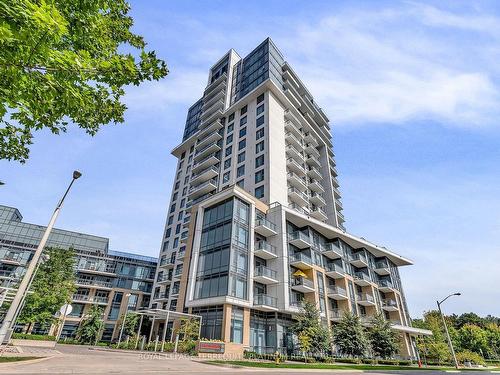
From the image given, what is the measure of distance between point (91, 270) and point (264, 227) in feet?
166

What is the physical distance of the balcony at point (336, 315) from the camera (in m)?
39.9

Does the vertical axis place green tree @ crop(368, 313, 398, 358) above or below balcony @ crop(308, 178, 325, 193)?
below

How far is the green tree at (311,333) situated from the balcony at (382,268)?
90.5ft

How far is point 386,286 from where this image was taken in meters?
52.4

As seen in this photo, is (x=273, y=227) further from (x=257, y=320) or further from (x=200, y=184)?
(x=200, y=184)

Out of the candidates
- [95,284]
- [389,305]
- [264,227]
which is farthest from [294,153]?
[95,284]

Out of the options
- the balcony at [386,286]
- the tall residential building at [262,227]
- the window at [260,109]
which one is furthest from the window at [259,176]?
the balcony at [386,286]

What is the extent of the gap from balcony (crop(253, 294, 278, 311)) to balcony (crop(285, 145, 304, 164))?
27.1 meters

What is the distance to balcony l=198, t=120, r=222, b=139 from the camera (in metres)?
58.8

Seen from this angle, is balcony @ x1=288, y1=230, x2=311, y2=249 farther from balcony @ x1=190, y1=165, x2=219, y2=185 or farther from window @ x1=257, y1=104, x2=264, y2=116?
window @ x1=257, y1=104, x2=264, y2=116

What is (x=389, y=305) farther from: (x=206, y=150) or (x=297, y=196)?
(x=206, y=150)

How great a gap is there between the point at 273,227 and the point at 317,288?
1005cm

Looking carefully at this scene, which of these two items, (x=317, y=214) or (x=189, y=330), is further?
(x=317, y=214)

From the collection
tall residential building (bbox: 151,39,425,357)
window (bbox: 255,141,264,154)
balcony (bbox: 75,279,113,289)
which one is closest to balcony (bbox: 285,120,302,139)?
tall residential building (bbox: 151,39,425,357)
